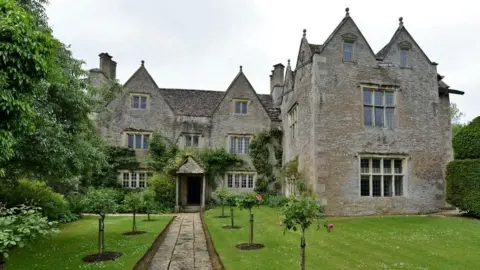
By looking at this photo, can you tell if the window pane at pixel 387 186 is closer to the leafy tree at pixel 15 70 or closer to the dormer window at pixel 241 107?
the dormer window at pixel 241 107

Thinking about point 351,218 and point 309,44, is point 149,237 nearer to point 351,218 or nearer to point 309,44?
point 351,218

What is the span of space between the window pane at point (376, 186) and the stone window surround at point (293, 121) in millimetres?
5821

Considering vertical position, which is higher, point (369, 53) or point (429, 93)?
point (369, 53)

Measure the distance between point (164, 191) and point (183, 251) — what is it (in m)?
13.3

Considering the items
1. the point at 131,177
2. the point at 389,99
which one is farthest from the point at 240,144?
the point at 389,99

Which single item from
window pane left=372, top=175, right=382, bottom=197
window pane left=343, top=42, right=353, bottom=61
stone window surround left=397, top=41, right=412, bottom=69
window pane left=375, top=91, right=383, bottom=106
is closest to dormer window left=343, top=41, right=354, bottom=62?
window pane left=343, top=42, right=353, bottom=61

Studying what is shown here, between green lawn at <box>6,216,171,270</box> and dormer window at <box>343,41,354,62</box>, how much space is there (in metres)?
13.6

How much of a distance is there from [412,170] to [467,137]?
128 inches

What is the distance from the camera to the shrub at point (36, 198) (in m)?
14.6

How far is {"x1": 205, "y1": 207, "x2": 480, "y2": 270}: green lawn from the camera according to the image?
27.4 ft

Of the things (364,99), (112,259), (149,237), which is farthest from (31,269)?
(364,99)

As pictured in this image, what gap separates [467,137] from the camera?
56.4 feet

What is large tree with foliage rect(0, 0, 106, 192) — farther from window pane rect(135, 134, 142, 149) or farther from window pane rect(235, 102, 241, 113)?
window pane rect(235, 102, 241, 113)

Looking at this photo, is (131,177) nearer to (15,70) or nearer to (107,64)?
(107,64)
